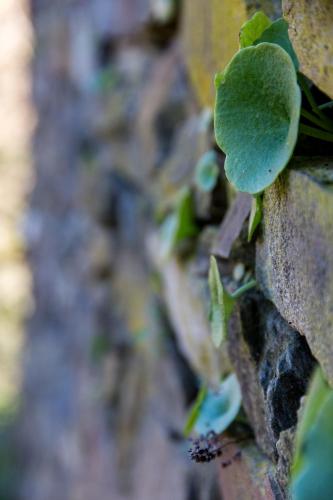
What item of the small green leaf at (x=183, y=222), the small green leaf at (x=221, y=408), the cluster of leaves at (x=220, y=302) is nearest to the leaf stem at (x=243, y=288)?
the cluster of leaves at (x=220, y=302)

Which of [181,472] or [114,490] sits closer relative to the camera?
[181,472]

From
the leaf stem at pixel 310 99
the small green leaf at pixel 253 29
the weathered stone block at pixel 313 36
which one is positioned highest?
the small green leaf at pixel 253 29

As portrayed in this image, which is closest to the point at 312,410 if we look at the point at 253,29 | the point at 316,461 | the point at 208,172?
the point at 316,461

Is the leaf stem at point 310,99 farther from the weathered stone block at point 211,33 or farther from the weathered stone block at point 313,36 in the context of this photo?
the weathered stone block at point 211,33

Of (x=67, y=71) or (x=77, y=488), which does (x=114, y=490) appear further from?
(x=67, y=71)

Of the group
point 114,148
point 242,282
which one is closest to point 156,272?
point 114,148

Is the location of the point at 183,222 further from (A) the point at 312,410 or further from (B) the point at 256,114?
(A) the point at 312,410
